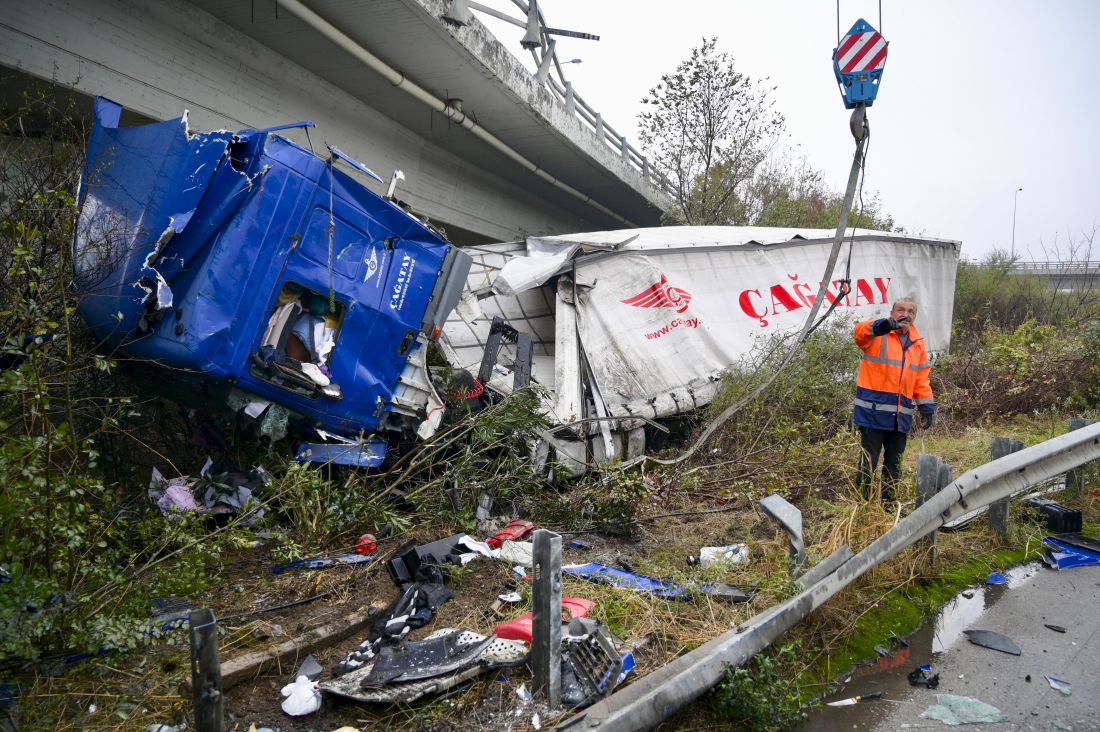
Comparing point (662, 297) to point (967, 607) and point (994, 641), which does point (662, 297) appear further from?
point (994, 641)

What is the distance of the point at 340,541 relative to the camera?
4.39 meters

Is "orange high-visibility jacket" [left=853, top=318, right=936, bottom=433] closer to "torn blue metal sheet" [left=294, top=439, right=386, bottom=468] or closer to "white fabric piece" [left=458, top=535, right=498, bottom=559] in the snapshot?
"white fabric piece" [left=458, top=535, right=498, bottom=559]

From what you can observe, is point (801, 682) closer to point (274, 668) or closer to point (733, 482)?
point (274, 668)

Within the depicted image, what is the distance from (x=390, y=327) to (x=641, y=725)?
11.8 ft

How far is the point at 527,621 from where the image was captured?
307 centimetres

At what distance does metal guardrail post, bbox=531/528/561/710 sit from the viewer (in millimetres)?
2441

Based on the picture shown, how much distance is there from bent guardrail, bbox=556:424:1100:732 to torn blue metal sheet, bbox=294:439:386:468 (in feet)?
9.67

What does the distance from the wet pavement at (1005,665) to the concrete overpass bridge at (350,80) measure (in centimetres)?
691

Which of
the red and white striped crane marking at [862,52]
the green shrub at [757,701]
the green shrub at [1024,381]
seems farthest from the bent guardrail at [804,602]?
the green shrub at [1024,381]

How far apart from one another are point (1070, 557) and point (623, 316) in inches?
161

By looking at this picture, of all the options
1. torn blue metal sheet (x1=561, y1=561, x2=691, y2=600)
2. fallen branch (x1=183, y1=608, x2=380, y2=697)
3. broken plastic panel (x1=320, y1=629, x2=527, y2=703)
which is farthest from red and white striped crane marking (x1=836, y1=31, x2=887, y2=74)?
fallen branch (x1=183, y1=608, x2=380, y2=697)

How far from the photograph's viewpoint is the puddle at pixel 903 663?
106 inches

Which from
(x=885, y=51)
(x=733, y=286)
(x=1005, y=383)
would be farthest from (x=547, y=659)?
(x=1005, y=383)

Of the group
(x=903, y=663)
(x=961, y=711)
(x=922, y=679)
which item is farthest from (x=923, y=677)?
(x=961, y=711)
